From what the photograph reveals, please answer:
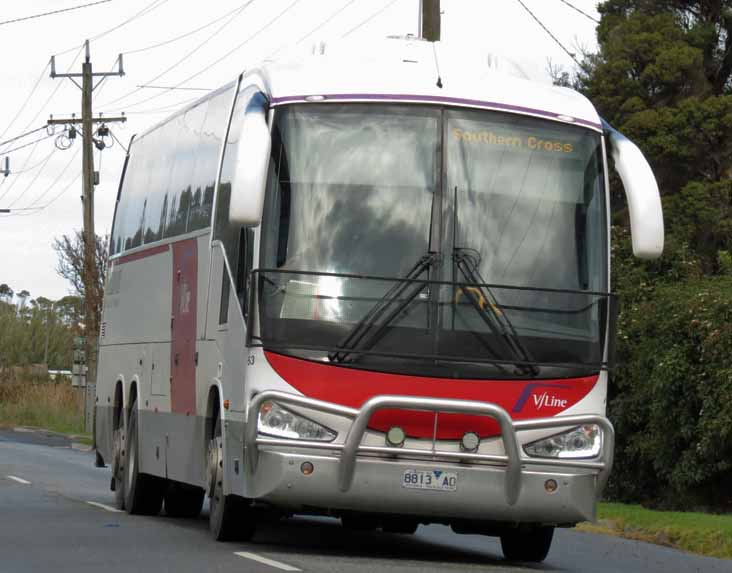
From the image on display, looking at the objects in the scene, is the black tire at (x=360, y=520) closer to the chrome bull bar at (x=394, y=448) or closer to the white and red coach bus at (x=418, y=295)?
the white and red coach bus at (x=418, y=295)

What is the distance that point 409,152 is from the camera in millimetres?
13273

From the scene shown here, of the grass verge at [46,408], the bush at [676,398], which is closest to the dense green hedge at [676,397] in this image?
the bush at [676,398]

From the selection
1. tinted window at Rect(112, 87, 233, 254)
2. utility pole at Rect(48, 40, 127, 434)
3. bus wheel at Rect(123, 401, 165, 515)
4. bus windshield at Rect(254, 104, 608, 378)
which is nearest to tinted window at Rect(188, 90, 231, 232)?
tinted window at Rect(112, 87, 233, 254)

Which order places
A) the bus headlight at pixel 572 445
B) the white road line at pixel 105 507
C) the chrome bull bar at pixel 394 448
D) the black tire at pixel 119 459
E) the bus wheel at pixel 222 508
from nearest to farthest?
the chrome bull bar at pixel 394 448 < the bus headlight at pixel 572 445 < the bus wheel at pixel 222 508 < the white road line at pixel 105 507 < the black tire at pixel 119 459

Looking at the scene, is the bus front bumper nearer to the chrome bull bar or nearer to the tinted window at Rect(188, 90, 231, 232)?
the chrome bull bar

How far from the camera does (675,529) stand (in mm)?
19359

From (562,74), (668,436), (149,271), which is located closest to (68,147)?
(562,74)

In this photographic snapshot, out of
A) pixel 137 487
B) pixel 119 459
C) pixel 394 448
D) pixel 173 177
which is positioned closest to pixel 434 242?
pixel 394 448

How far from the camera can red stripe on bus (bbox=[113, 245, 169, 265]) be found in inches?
703

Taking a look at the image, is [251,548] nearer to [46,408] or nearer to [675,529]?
[675,529]

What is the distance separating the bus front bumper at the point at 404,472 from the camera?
12.6m

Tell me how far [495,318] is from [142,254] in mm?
Answer: 6904

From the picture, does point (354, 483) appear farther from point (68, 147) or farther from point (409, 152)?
point (68, 147)

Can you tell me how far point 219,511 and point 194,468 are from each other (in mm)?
1366
